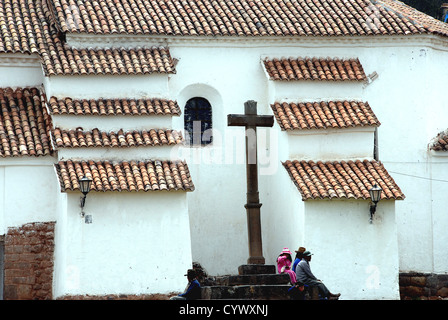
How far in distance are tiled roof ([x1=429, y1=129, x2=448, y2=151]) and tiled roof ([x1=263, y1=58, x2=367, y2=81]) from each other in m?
2.58

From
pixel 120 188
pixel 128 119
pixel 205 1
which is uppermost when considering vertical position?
pixel 205 1

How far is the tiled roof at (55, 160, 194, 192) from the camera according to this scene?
78.2 ft

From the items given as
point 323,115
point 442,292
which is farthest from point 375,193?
point 442,292

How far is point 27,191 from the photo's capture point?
24719 millimetres

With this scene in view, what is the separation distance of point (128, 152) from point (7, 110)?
2.99 meters

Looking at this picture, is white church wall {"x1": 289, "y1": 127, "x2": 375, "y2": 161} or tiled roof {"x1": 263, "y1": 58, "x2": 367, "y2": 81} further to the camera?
tiled roof {"x1": 263, "y1": 58, "x2": 367, "y2": 81}

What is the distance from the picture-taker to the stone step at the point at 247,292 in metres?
20.3

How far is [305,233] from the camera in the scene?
24484 mm

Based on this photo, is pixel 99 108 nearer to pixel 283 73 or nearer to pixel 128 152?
pixel 128 152

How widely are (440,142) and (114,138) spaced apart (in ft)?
26.9

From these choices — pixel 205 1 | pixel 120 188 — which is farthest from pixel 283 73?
pixel 120 188

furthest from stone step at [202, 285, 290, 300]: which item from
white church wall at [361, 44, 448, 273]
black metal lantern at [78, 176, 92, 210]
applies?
white church wall at [361, 44, 448, 273]

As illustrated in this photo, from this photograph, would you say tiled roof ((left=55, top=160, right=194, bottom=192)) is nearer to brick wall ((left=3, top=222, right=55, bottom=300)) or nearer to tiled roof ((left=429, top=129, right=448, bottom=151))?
brick wall ((left=3, top=222, right=55, bottom=300))

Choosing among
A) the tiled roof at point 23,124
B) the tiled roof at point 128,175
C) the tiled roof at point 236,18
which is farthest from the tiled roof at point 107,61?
the tiled roof at point 128,175
